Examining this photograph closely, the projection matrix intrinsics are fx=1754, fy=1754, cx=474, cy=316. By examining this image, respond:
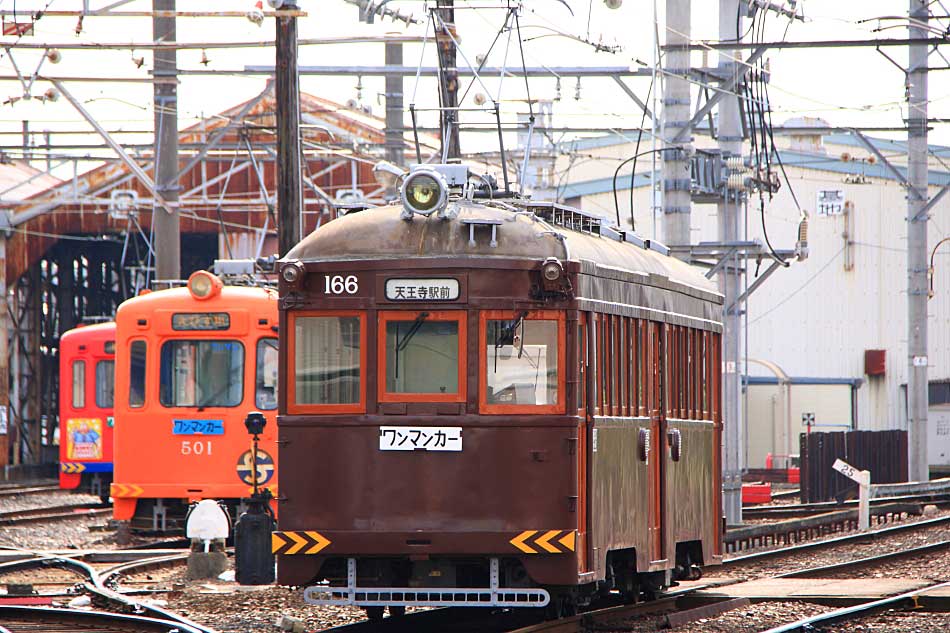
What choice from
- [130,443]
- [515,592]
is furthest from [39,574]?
[515,592]

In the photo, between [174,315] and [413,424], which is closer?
[413,424]

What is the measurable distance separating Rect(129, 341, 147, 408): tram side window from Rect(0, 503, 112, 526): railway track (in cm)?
586

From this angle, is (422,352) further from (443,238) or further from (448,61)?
(448,61)

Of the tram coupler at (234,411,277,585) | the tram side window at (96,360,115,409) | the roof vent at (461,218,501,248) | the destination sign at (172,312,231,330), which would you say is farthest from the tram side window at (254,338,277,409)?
the tram side window at (96,360,115,409)

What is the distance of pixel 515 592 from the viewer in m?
9.67

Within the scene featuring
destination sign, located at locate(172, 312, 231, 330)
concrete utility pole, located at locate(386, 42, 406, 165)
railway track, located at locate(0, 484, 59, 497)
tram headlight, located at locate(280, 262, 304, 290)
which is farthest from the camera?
railway track, located at locate(0, 484, 59, 497)

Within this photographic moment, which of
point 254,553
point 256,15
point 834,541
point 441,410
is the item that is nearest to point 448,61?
point 256,15

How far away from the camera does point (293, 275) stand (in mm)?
9898

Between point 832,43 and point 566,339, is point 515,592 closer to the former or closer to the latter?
point 566,339

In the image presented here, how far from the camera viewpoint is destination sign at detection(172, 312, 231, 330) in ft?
60.4

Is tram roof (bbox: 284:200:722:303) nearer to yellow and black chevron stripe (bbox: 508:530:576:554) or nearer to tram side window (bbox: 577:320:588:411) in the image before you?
tram side window (bbox: 577:320:588:411)

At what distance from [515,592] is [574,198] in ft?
121

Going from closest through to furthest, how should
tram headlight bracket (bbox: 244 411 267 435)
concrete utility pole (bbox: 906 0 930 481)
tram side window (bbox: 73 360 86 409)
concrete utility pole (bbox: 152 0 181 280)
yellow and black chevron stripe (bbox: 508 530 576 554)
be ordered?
yellow and black chevron stripe (bbox: 508 530 576 554) → tram headlight bracket (bbox: 244 411 267 435) → concrete utility pole (bbox: 152 0 181 280) → tram side window (bbox: 73 360 86 409) → concrete utility pole (bbox: 906 0 930 481)

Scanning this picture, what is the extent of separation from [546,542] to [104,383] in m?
20.6
